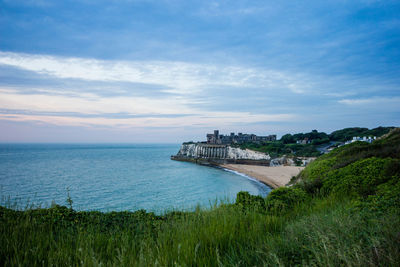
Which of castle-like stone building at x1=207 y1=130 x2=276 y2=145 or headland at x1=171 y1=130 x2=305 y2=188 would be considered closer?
headland at x1=171 y1=130 x2=305 y2=188

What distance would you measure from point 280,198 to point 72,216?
6563mm

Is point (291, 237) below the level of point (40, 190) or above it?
above

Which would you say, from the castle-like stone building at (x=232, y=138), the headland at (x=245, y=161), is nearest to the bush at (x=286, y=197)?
the headland at (x=245, y=161)

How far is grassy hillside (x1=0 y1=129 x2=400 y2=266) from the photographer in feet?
7.34

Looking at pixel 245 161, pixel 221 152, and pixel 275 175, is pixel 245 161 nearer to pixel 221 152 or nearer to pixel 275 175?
pixel 221 152

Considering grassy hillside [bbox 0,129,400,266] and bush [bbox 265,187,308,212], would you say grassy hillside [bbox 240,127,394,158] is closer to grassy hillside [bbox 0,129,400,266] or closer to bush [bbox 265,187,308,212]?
bush [bbox 265,187,308,212]

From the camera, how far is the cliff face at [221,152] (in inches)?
2148

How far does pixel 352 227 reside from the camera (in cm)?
274

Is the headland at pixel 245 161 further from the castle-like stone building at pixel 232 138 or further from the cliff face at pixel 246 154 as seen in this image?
the castle-like stone building at pixel 232 138

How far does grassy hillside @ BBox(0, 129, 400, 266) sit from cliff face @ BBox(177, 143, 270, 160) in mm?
44824

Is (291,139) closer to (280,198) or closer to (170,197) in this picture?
(170,197)

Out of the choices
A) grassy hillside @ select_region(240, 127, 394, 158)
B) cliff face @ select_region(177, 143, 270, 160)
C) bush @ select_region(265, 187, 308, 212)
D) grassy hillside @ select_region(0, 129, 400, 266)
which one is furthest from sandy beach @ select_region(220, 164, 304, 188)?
bush @ select_region(265, 187, 308, 212)

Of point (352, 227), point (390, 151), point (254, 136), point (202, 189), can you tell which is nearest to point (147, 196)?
point (202, 189)

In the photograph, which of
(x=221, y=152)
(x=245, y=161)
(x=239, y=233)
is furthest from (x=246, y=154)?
(x=239, y=233)
